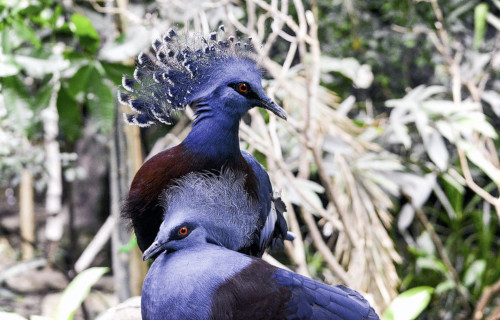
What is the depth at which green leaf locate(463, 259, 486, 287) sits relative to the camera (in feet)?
9.98

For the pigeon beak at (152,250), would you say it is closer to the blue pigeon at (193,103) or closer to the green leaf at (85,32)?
the blue pigeon at (193,103)

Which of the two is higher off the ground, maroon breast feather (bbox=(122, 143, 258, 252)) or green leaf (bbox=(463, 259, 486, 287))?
maroon breast feather (bbox=(122, 143, 258, 252))

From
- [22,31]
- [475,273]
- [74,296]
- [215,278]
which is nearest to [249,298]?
[215,278]

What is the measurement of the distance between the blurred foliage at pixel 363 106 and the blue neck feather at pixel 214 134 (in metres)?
0.71

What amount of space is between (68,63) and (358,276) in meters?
1.39

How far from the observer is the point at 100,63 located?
6.03 ft

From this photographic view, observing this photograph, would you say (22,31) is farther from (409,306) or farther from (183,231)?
(409,306)

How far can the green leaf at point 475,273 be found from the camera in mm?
3041

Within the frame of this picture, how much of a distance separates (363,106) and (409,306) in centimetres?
222

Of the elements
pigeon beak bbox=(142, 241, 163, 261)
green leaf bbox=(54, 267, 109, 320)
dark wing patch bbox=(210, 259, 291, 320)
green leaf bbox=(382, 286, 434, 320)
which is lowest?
green leaf bbox=(382, 286, 434, 320)

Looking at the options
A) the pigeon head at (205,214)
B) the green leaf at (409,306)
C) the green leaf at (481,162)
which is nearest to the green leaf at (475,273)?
the green leaf at (481,162)

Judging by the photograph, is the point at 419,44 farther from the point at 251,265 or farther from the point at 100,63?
the point at 251,265

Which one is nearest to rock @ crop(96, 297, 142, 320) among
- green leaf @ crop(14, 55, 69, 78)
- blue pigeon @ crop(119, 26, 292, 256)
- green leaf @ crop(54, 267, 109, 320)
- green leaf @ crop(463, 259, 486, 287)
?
green leaf @ crop(54, 267, 109, 320)

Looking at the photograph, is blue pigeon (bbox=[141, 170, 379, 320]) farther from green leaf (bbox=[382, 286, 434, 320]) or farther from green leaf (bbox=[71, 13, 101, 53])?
green leaf (bbox=[71, 13, 101, 53])
